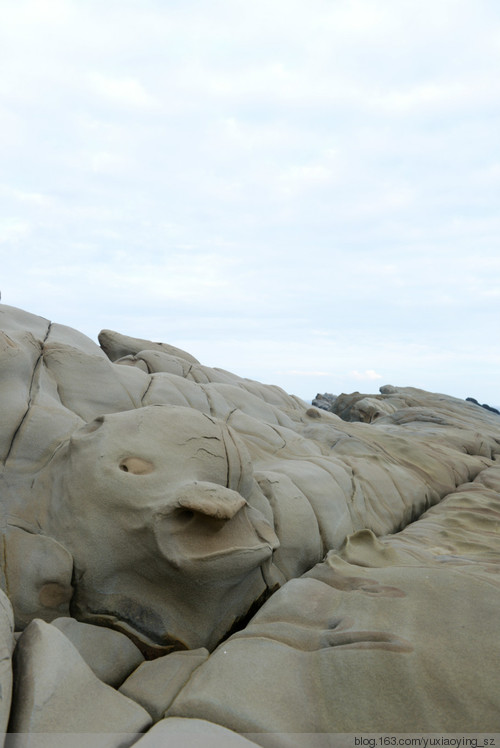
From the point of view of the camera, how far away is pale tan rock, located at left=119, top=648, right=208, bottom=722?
2395 millimetres

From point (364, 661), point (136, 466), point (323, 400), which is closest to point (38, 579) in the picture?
point (136, 466)

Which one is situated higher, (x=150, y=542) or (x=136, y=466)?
(x=136, y=466)

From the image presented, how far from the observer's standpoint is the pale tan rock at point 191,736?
198cm

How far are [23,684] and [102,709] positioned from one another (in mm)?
333

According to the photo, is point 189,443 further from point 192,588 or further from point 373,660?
point 373,660

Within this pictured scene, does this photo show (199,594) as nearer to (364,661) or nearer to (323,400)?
(364,661)

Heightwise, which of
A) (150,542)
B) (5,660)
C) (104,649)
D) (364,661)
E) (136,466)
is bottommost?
(104,649)

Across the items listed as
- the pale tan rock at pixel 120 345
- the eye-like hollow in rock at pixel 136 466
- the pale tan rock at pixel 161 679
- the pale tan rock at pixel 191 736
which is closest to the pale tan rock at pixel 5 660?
the pale tan rock at pixel 191 736

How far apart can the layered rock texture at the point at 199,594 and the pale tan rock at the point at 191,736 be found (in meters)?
0.01

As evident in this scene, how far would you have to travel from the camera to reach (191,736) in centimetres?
203

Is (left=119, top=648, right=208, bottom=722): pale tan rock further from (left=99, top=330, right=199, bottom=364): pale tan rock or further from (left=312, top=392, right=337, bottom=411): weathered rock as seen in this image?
(left=312, top=392, right=337, bottom=411): weathered rock

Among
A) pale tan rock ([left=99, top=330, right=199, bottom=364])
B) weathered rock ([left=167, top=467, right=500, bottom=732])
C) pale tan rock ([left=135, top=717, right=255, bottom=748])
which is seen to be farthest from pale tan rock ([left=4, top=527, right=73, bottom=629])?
pale tan rock ([left=99, top=330, right=199, bottom=364])

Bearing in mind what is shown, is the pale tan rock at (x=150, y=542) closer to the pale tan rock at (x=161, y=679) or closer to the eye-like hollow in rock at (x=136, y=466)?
the eye-like hollow in rock at (x=136, y=466)

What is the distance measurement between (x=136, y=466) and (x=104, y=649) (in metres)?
0.98
